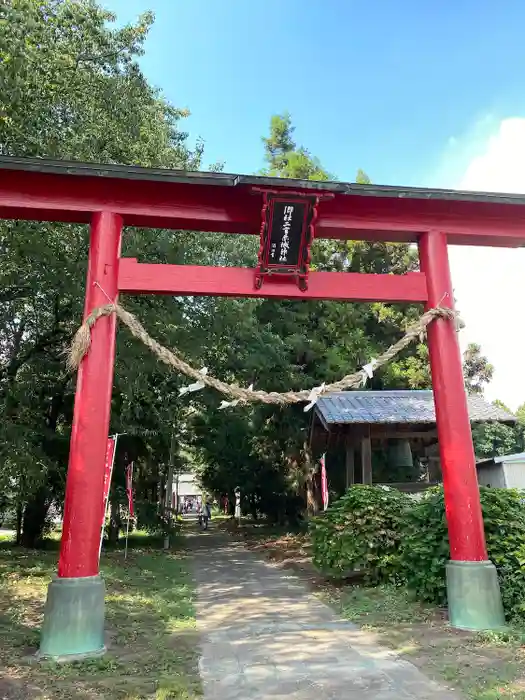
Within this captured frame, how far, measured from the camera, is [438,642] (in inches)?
212

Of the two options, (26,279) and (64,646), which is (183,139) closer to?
(26,279)

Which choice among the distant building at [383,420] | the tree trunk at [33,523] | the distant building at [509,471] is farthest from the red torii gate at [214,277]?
the tree trunk at [33,523]

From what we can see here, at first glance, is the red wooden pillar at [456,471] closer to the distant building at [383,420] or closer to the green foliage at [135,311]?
the distant building at [383,420]

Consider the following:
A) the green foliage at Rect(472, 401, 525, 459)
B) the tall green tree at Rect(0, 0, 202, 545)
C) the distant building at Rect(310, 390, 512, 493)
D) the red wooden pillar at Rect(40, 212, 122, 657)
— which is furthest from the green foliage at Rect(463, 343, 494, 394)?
the red wooden pillar at Rect(40, 212, 122, 657)

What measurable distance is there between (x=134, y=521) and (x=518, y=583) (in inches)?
467

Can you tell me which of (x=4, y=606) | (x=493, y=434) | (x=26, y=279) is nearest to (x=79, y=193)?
(x=26, y=279)

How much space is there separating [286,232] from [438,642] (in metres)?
4.88

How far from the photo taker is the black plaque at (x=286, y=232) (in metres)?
6.32

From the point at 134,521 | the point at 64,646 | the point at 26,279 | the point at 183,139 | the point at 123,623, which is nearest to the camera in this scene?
the point at 64,646

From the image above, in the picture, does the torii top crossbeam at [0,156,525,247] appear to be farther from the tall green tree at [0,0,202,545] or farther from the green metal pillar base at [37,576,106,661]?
the green metal pillar base at [37,576,106,661]

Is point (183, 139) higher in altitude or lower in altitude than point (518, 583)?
higher

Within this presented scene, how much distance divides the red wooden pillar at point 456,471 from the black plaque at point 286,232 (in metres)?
1.81

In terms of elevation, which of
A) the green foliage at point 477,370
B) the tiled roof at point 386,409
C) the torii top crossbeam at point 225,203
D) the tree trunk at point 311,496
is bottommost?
the tree trunk at point 311,496

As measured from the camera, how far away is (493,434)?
22.6 meters
